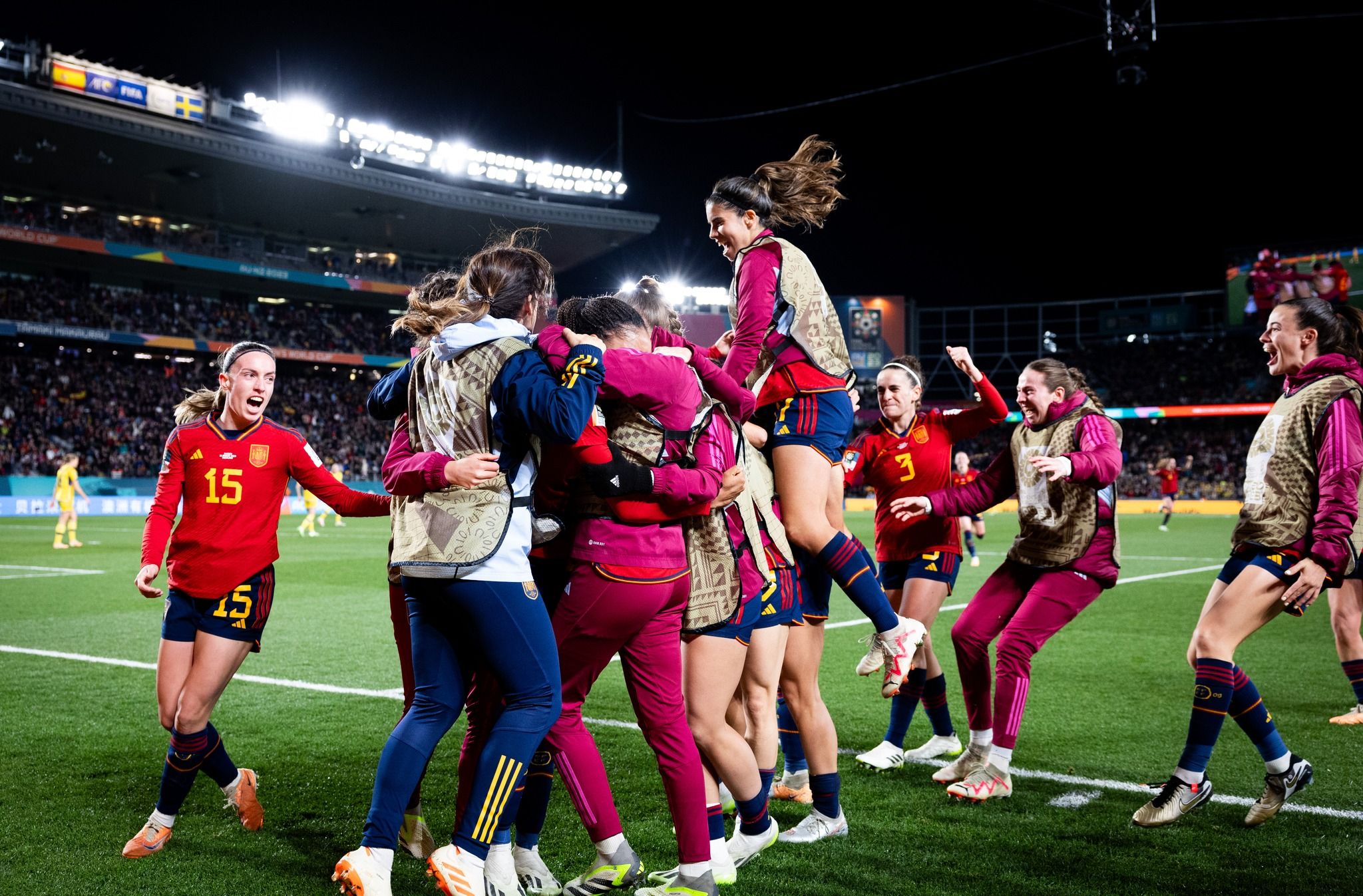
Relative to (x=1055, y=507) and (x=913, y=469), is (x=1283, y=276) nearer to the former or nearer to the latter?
(x=913, y=469)

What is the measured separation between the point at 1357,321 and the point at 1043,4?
14658 mm

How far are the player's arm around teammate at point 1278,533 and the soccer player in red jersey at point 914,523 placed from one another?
134cm

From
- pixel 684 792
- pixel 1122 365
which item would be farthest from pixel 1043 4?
pixel 1122 365

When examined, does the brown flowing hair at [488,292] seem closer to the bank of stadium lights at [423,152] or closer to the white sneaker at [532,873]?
the white sneaker at [532,873]

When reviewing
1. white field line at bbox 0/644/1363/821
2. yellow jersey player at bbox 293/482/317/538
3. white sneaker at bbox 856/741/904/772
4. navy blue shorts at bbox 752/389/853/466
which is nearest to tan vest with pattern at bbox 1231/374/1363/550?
white field line at bbox 0/644/1363/821

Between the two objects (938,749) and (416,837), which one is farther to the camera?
(938,749)

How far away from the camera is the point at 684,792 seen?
3576 millimetres

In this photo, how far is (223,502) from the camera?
4766mm

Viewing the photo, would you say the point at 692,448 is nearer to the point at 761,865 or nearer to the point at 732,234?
the point at 732,234

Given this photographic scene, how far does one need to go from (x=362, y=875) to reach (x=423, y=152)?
48106 millimetres

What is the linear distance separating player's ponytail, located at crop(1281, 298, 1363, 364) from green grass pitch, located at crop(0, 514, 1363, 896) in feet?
7.04

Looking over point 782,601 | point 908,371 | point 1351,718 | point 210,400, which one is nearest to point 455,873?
point 782,601

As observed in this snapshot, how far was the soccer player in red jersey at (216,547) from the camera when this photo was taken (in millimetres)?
4504

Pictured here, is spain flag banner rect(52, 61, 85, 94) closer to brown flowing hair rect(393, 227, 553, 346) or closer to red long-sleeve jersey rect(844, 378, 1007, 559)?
red long-sleeve jersey rect(844, 378, 1007, 559)
